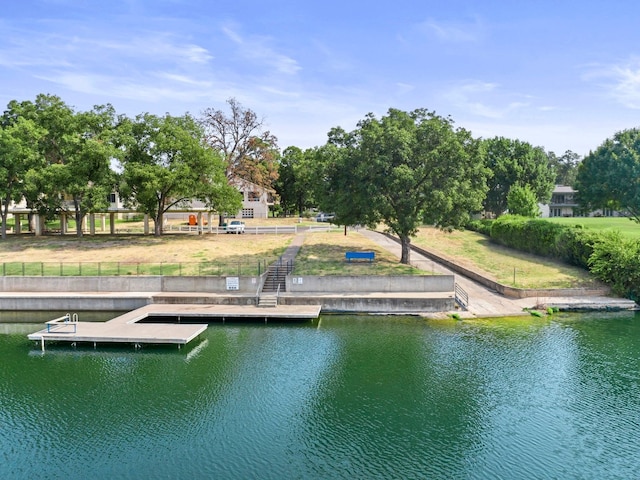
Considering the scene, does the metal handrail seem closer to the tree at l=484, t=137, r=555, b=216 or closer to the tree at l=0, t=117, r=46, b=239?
the tree at l=484, t=137, r=555, b=216

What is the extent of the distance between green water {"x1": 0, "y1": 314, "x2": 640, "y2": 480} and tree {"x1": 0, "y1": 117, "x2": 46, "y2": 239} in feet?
89.1

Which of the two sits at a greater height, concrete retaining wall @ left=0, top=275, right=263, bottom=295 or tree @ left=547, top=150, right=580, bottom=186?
tree @ left=547, top=150, right=580, bottom=186

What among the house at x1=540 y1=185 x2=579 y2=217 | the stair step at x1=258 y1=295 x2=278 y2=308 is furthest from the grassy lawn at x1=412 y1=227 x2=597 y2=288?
the house at x1=540 y1=185 x2=579 y2=217

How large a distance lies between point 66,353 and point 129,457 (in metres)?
12.2

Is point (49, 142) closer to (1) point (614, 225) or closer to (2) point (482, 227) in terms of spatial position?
(2) point (482, 227)

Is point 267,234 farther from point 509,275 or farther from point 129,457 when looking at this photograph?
point 129,457

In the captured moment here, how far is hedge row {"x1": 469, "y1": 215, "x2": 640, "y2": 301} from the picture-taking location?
3391 cm

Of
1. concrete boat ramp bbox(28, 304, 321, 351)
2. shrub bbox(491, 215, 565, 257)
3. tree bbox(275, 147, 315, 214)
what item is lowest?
concrete boat ramp bbox(28, 304, 321, 351)

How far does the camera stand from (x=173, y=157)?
50656mm

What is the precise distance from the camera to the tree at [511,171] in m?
69.1

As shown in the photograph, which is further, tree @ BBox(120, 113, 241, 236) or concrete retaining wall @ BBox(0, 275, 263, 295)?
tree @ BBox(120, 113, 241, 236)

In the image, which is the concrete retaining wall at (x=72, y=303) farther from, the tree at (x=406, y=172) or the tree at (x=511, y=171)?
the tree at (x=511, y=171)

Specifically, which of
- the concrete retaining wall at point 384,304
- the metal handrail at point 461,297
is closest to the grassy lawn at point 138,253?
the concrete retaining wall at point 384,304

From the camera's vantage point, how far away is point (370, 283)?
3366 centimetres
